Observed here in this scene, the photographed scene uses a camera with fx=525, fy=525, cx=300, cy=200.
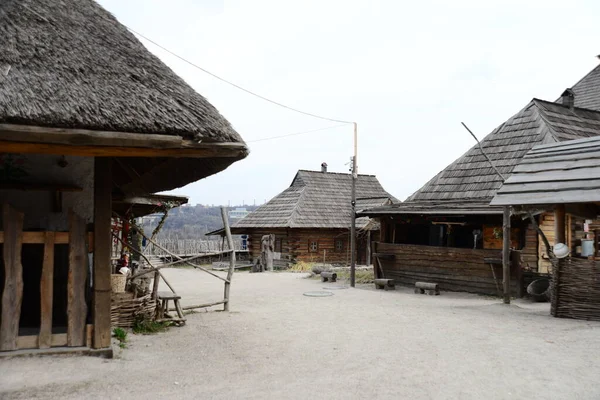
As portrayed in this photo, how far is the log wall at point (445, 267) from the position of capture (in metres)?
13.4

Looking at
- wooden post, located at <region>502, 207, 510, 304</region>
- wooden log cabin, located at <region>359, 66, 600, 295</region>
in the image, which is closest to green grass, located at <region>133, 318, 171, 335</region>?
wooden post, located at <region>502, 207, 510, 304</region>

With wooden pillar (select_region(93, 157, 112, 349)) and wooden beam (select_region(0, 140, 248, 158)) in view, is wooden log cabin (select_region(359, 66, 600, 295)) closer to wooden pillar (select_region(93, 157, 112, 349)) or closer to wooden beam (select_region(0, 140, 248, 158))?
wooden beam (select_region(0, 140, 248, 158))

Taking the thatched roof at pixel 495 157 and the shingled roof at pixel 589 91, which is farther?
the shingled roof at pixel 589 91

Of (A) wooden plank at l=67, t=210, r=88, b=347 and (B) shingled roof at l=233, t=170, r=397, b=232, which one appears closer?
(A) wooden plank at l=67, t=210, r=88, b=347

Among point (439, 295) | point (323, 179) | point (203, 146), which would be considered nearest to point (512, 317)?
point (439, 295)

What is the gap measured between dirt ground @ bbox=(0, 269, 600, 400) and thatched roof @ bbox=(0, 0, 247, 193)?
2.21m

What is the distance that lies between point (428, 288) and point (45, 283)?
10.6m

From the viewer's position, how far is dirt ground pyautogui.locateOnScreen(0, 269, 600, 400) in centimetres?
476

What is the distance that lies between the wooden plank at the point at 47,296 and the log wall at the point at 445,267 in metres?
10.8

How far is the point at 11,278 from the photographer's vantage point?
5.14 meters

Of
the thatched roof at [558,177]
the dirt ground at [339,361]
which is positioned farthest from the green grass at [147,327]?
the thatched roof at [558,177]

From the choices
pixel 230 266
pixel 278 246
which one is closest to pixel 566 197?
pixel 230 266

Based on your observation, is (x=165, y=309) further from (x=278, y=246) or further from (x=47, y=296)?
(x=278, y=246)

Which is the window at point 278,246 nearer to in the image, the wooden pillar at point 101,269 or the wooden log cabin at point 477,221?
the wooden log cabin at point 477,221
